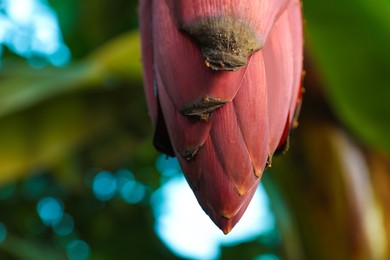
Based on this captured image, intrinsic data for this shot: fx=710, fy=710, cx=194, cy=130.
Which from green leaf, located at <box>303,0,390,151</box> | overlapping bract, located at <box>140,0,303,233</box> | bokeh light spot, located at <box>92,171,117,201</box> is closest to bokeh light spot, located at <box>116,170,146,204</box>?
bokeh light spot, located at <box>92,171,117,201</box>

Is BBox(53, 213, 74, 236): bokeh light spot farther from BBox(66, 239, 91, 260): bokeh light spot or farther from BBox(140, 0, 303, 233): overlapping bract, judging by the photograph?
BBox(140, 0, 303, 233): overlapping bract

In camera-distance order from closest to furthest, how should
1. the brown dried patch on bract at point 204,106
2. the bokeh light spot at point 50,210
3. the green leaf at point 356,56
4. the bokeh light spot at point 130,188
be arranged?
the brown dried patch on bract at point 204,106
the green leaf at point 356,56
the bokeh light spot at point 50,210
the bokeh light spot at point 130,188

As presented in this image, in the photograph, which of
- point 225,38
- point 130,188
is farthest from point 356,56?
point 130,188

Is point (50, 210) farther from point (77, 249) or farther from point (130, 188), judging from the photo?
point (130, 188)

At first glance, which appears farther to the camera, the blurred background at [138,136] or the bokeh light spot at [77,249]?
the bokeh light spot at [77,249]

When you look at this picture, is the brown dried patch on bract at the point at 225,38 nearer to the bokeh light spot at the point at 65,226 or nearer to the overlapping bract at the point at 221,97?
the overlapping bract at the point at 221,97

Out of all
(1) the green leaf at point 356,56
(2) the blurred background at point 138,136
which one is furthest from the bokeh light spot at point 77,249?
(1) the green leaf at point 356,56

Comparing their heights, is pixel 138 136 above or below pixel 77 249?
above
